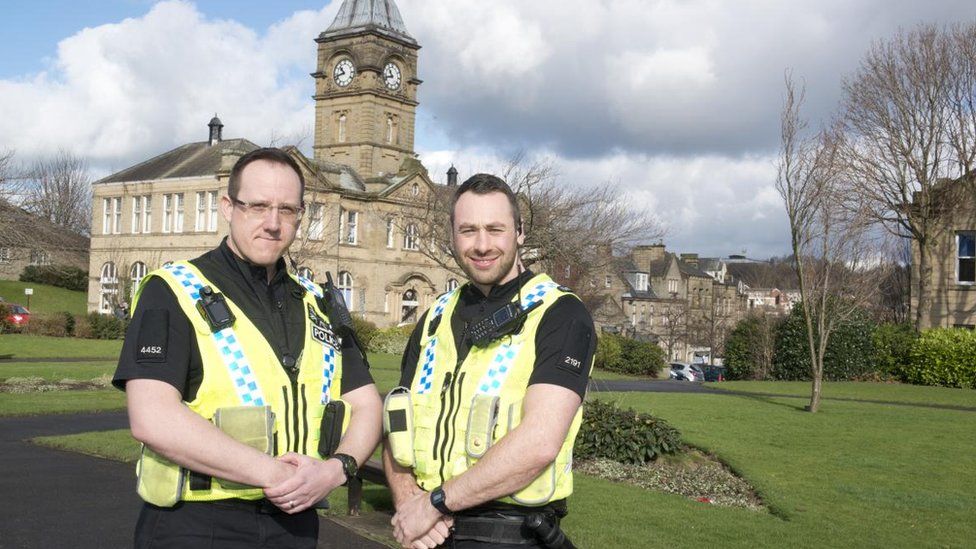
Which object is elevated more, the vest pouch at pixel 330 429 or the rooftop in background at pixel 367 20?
the rooftop in background at pixel 367 20

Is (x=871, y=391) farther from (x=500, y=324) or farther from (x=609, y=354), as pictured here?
(x=500, y=324)

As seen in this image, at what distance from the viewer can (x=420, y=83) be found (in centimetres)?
6512

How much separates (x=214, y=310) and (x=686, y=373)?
51.7 m

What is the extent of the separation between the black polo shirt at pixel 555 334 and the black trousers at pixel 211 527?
0.84 metres

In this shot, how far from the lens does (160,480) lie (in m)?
3.43

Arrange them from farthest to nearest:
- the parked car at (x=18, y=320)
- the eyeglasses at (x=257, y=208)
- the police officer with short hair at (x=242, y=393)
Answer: the parked car at (x=18, y=320) < the eyeglasses at (x=257, y=208) < the police officer with short hair at (x=242, y=393)

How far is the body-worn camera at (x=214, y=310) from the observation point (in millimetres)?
3510

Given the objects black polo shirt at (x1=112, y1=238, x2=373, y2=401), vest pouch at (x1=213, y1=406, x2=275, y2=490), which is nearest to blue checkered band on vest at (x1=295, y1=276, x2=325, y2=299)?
black polo shirt at (x1=112, y1=238, x2=373, y2=401)

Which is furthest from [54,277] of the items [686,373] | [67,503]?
[67,503]

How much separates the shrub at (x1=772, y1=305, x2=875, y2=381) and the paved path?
25.7m

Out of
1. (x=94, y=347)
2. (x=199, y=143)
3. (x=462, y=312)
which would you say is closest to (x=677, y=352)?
(x=199, y=143)

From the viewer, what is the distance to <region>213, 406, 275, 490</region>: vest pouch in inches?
135

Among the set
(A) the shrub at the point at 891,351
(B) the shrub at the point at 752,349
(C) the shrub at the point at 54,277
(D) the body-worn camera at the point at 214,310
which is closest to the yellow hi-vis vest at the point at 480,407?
(D) the body-worn camera at the point at 214,310

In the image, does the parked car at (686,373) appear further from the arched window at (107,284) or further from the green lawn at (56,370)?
the arched window at (107,284)
